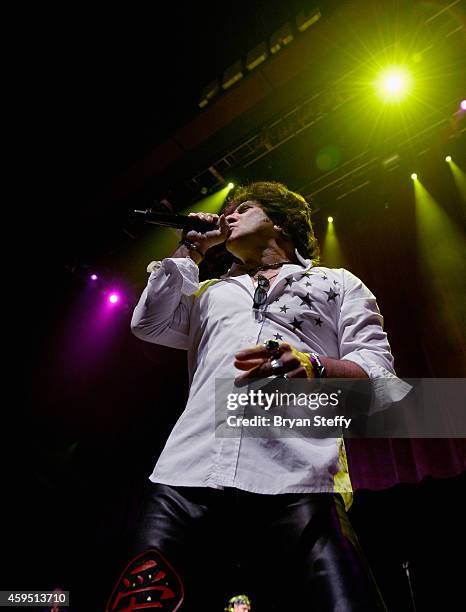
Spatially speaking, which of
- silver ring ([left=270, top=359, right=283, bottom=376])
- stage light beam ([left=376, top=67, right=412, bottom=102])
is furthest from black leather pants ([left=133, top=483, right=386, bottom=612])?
stage light beam ([left=376, top=67, right=412, bottom=102])

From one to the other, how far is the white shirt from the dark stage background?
2407 millimetres

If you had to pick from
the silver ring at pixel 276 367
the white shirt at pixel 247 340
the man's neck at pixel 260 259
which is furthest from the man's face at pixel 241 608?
the silver ring at pixel 276 367

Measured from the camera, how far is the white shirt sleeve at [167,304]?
1271 mm

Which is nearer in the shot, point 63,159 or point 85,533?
point 63,159

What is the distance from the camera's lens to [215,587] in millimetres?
801

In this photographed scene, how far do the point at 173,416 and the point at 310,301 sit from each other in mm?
4473

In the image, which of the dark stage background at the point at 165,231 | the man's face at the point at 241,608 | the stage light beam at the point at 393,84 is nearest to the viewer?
the dark stage background at the point at 165,231

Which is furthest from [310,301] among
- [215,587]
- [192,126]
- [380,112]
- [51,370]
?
[51,370]

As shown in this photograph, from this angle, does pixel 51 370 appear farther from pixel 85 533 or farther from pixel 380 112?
pixel 380 112

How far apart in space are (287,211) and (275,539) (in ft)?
4.73

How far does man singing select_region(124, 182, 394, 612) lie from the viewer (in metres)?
0.74

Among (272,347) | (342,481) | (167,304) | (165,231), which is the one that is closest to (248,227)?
(167,304)

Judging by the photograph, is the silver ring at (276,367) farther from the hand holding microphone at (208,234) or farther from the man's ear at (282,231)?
the man's ear at (282,231)

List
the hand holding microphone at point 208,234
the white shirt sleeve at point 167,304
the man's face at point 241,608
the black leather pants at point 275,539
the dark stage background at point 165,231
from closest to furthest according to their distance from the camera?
1. the black leather pants at point 275,539
2. the white shirt sleeve at point 167,304
3. the hand holding microphone at point 208,234
4. the dark stage background at point 165,231
5. the man's face at point 241,608
